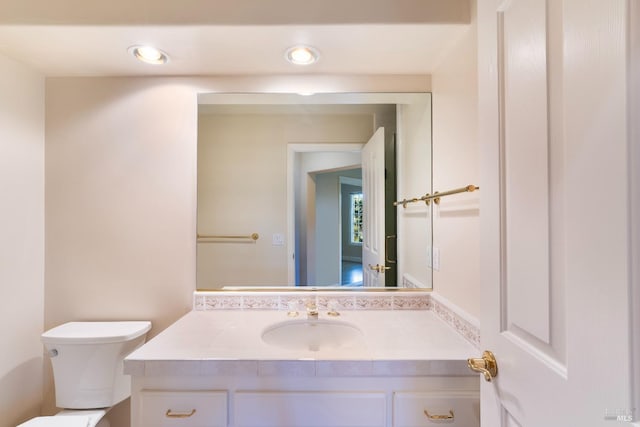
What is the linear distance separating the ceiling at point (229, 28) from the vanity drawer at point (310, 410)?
→ 1.38 m

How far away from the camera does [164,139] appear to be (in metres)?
1.52

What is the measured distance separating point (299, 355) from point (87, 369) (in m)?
1.08

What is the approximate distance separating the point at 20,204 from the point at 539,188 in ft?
6.80

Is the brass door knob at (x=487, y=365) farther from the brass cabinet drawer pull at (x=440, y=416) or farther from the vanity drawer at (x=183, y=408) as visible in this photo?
the vanity drawer at (x=183, y=408)

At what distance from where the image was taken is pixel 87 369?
1.30m

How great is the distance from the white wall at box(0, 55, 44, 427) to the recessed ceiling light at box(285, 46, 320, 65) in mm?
1331

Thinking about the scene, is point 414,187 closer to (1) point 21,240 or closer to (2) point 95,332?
(2) point 95,332

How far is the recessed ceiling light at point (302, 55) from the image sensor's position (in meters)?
1.29

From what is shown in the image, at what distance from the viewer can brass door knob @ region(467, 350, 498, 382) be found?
70 centimetres

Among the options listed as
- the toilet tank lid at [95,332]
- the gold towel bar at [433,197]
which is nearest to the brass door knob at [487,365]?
the gold towel bar at [433,197]

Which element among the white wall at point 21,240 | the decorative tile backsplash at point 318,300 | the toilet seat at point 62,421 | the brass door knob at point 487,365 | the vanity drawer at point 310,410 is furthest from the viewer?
the decorative tile backsplash at point 318,300

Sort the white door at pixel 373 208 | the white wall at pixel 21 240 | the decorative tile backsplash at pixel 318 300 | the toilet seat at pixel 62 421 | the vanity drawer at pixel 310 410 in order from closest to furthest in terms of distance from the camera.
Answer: the vanity drawer at pixel 310 410, the toilet seat at pixel 62 421, the white wall at pixel 21 240, the decorative tile backsplash at pixel 318 300, the white door at pixel 373 208

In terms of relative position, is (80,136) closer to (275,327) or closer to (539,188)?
(275,327)

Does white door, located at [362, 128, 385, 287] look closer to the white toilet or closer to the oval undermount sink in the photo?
the oval undermount sink
